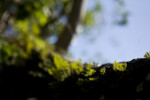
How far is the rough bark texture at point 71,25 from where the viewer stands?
6.47 m

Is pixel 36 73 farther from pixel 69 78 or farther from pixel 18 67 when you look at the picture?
pixel 69 78

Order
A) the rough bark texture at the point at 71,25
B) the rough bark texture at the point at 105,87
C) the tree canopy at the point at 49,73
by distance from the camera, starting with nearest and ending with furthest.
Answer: the rough bark texture at the point at 105,87
the tree canopy at the point at 49,73
the rough bark texture at the point at 71,25

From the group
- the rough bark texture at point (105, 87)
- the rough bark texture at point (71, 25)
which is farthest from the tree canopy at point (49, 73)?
the rough bark texture at point (71, 25)

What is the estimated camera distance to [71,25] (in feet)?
21.6

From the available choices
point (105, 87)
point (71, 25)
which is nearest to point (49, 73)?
point (105, 87)

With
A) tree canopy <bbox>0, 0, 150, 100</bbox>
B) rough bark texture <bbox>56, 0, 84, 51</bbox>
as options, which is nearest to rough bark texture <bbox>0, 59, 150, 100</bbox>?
tree canopy <bbox>0, 0, 150, 100</bbox>

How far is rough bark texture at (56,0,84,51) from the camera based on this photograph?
6469 mm

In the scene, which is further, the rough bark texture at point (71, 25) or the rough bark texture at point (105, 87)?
the rough bark texture at point (71, 25)

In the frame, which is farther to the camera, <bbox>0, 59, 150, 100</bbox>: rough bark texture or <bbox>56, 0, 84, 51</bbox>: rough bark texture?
<bbox>56, 0, 84, 51</bbox>: rough bark texture

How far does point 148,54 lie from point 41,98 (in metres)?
1.70

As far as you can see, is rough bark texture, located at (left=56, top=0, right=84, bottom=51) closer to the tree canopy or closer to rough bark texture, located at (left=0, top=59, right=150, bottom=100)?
the tree canopy

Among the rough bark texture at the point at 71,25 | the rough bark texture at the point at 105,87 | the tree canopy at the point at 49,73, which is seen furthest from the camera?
the rough bark texture at the point at 71,25

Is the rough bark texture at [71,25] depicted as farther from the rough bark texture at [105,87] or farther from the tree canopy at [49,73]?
the rough bark texture at [105,87]

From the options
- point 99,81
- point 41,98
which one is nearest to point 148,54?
point 99,81
